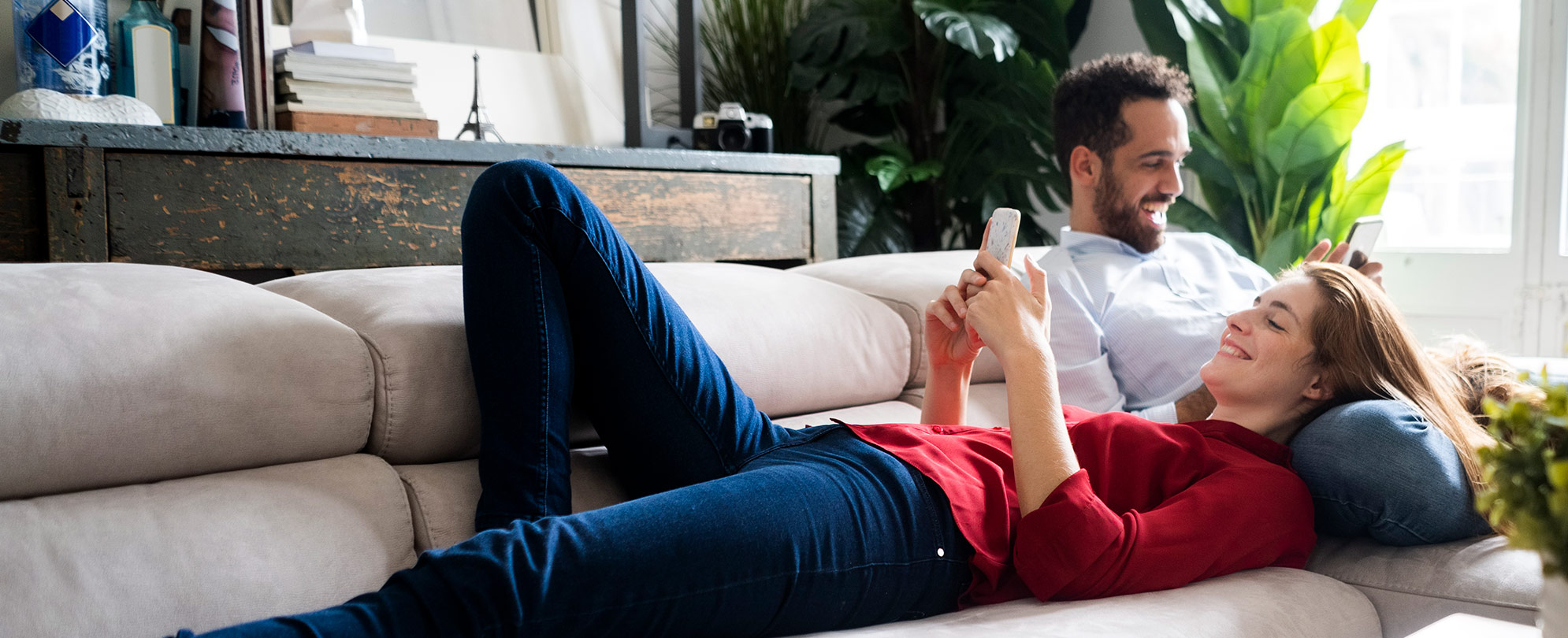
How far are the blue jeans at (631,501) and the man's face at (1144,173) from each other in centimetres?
84

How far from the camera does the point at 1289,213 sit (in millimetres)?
2615

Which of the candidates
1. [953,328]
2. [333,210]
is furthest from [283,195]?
[953,328]

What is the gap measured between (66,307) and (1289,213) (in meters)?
2.54

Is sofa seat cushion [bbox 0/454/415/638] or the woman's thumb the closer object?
sofa seat cushion [bbox 0/454/415/638]

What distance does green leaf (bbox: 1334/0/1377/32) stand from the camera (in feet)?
8.13

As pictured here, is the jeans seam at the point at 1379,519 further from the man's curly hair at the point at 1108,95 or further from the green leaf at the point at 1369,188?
the green leaf at the point at 1369,188

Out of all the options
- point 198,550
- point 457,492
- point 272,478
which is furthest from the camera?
point 457,492

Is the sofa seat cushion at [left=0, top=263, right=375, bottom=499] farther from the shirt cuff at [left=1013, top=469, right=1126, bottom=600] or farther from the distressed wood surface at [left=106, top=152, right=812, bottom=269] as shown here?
the shirt cuff at [left=1013, top=469, right=1126, bottom=600]

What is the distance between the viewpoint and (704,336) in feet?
4.49

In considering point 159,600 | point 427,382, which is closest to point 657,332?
point 427,382

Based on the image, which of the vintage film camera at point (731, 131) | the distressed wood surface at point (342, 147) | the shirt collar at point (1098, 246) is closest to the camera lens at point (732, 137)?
the vintage film camera at point (731, 131)

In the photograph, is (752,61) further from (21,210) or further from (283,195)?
(21,210)

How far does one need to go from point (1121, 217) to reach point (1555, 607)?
1.27 meters

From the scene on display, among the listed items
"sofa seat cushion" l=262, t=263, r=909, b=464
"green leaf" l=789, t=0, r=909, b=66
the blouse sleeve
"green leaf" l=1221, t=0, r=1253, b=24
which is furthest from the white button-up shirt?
"green leaf" l=789, t=0, r=909, b=66
